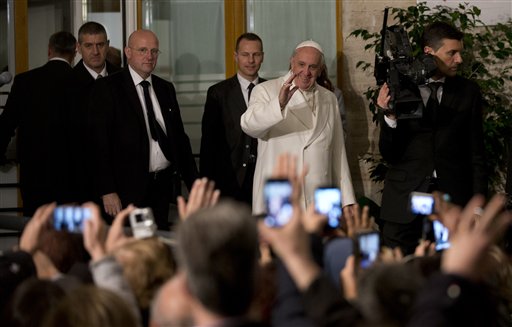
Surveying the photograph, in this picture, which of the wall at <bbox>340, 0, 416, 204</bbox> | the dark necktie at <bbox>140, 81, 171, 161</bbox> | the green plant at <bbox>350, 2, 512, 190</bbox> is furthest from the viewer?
the wall at <bbox>340, 0, 416, 204</bbox>

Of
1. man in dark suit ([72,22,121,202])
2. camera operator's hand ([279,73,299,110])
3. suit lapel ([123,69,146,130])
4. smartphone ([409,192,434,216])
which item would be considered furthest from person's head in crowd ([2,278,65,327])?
man in dark suit ([72,22,121,202])

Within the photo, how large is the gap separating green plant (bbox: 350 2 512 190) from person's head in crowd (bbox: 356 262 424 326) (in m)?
Answer: 5.62

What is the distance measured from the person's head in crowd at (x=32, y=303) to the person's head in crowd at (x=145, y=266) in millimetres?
489

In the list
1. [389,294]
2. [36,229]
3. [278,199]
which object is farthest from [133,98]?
[389,294]

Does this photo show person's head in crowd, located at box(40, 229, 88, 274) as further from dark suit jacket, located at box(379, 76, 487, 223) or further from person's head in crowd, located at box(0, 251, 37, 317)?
dark suit jacket, located at box(379, 76, 487, 223)

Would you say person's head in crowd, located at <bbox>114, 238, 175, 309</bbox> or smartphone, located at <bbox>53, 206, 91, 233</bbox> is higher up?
smartphone, located at <bbox>53, 206, 91, 233</bbox>

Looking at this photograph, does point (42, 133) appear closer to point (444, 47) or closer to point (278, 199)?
point (444, 47)

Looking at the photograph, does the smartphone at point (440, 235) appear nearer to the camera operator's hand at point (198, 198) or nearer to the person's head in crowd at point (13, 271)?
the camera operator's hand at point (198, 198)

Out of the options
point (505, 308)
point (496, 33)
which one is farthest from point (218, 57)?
point (505, 308)

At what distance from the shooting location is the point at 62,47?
26.2 feet

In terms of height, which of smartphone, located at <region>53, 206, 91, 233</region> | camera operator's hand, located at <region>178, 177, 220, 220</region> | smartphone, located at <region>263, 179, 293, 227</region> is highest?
smartphone, located at <region>263, 179, 293, 227</region>

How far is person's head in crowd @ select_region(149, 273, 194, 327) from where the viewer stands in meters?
2.51

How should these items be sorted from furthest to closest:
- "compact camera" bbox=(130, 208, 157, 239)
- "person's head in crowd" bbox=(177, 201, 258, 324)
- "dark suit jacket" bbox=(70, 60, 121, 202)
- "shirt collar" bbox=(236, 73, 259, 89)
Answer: "shirt collar" bbox=(236, 73, 259, 89) → "dark suit jacket" bbox=(70, 60, 121, 202) → "compact camera" bbox=(130, 208, 157, 239) → "person's head in crowd" bbox=(177, 201, 258, 324)

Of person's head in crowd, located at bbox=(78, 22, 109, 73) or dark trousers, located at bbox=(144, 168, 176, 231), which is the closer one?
dark trousers, located at bbox=(144, 168, 176, 231)
